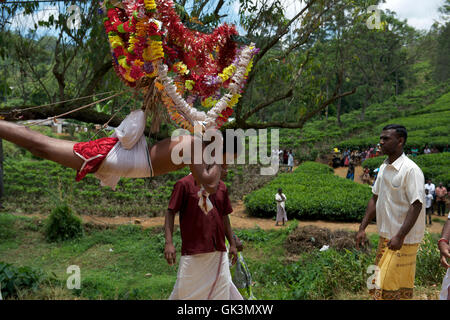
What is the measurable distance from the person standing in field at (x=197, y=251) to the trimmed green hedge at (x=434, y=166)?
12994 millimetres

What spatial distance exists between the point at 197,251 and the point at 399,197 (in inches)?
62.6

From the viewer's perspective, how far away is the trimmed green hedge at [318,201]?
41.2 ft

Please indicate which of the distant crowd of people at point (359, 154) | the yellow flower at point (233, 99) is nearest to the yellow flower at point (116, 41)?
the yellow flower at point (233, 99)

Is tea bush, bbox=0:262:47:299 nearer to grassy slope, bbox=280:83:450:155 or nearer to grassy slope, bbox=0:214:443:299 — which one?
grassy slope, bbox=0:214:443:299

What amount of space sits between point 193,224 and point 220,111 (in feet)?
3.54

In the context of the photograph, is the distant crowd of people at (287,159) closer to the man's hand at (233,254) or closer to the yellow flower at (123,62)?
the man's hand at (233,254)

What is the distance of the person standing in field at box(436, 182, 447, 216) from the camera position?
12.9 metres

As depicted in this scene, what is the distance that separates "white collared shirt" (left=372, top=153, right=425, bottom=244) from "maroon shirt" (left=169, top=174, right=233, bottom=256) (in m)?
1.27

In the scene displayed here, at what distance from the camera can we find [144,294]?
18.6 ft

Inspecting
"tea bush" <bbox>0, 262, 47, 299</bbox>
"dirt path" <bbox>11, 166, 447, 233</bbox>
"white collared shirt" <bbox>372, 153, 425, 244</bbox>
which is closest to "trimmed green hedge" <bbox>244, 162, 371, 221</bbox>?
"dirt path" <bbox>11, 166, 447, 233</bbox>

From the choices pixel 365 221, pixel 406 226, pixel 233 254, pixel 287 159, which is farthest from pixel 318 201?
pixel 406 226

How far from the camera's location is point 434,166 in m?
16.1

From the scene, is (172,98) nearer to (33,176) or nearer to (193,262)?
(193,262)

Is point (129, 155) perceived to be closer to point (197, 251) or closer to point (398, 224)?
point (197, 251)
